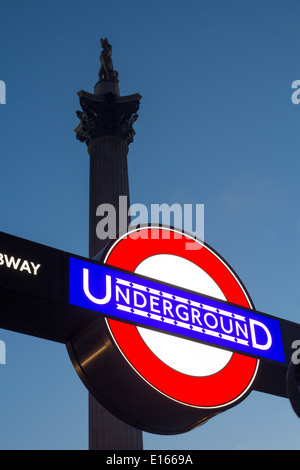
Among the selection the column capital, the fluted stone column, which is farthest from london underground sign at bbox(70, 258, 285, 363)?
the column capital

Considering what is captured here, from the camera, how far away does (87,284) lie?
493 cm

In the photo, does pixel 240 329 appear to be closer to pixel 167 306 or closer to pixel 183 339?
pixel 183 339

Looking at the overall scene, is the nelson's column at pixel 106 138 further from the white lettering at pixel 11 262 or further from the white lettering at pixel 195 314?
the white lettering at pixel 11 262

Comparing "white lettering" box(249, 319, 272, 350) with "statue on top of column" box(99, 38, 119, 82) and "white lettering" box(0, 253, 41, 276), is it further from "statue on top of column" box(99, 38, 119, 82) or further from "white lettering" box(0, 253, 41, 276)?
"statue on top of column" box(99, 38, 119, 82)

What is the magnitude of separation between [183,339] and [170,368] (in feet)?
1.09

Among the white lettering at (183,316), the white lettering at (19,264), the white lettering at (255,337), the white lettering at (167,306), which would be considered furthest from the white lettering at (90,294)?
the white lettering at (255,337)

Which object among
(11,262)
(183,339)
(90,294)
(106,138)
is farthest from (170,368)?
(106,138)

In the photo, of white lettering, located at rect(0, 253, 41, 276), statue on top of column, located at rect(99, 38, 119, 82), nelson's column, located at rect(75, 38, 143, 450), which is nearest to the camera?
white lettering, located at rect(0, 253, 41, 276)

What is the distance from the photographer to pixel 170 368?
511 centimetres

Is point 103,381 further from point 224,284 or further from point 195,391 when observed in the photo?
point 224,284

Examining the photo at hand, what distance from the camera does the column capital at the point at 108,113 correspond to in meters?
21.4

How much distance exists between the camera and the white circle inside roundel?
5.19m

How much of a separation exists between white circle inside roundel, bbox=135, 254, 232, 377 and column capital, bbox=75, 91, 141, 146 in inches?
626
